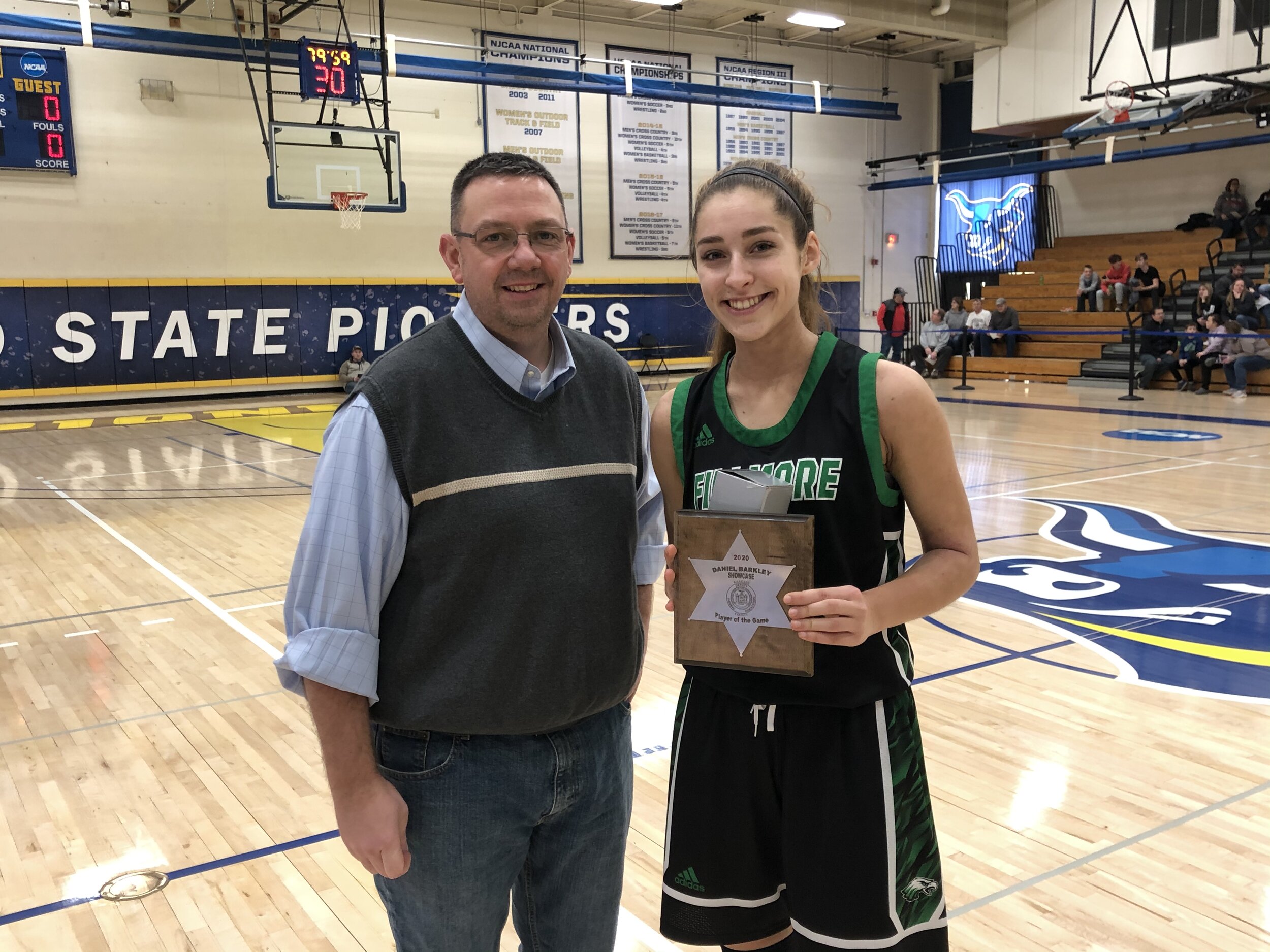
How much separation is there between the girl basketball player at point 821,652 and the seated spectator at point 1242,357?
1385 centimetres

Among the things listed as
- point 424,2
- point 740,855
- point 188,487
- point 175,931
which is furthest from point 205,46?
point 740,855

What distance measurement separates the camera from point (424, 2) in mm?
16062

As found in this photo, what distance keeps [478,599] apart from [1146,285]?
1717 cm

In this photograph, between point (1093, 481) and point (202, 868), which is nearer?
point (202, 868)

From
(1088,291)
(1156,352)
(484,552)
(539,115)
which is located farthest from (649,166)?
(484,552)

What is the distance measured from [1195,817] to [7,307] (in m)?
14.7

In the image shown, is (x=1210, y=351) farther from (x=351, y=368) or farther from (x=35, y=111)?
(x=35, y=111)

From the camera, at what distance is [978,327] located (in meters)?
18.0

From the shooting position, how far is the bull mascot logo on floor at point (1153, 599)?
4.18m

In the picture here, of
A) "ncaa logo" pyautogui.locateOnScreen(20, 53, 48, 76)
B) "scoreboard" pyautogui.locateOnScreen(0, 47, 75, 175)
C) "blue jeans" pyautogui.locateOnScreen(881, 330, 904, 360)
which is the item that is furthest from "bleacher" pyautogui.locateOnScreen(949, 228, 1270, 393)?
"ncaa logo" pyautogui.locateOnScreen(20, 53, 48, 76)

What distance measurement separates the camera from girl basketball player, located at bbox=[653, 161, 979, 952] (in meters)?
1.54

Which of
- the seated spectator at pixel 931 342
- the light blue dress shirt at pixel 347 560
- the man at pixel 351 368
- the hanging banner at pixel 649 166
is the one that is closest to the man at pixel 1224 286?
the seated spectator at pixel 931 342

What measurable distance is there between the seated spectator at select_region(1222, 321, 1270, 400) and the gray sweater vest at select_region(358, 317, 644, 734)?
14.1 metres

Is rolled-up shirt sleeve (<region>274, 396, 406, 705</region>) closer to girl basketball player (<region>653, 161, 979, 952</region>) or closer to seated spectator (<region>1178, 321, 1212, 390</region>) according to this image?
girl basketball player (<region>653, 161, 979, 952</region>)
